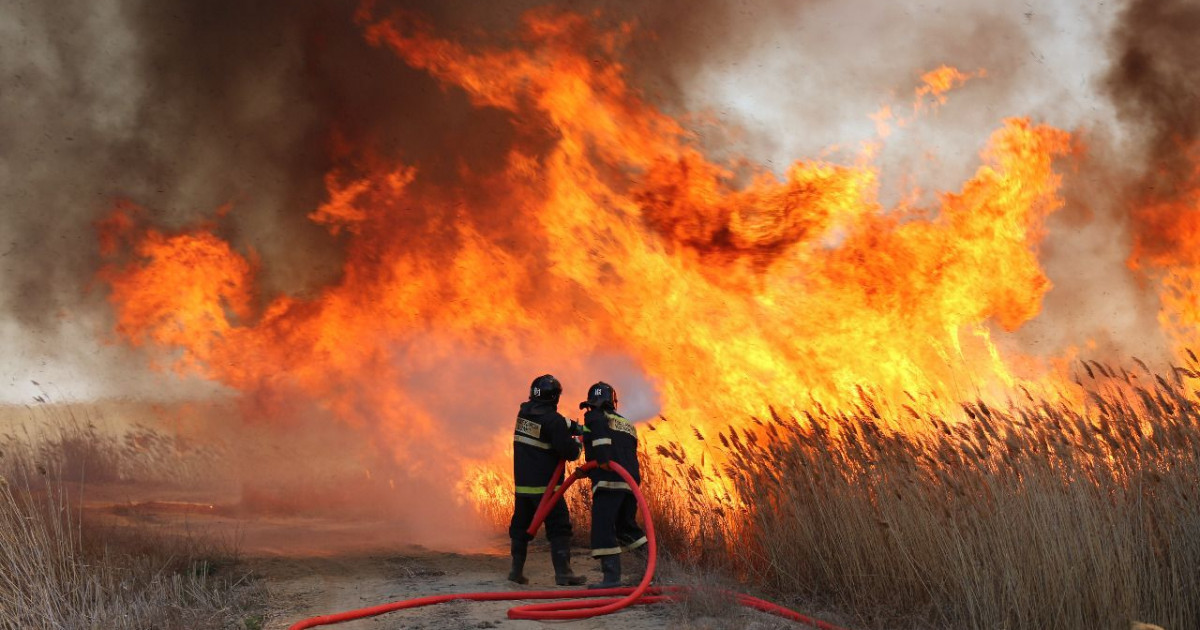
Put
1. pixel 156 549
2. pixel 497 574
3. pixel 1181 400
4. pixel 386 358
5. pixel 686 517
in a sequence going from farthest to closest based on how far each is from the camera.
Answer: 1. pixel 386 358
2. pixel 686 517
3. pixel 497 574
4. pixel 156 549
5. pixel 1181 400

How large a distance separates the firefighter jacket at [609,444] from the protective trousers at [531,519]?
1.89 ft

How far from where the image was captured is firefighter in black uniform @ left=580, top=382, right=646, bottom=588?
841cm

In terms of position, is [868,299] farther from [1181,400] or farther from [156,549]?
[156,549]

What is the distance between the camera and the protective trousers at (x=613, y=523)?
27.7 ft

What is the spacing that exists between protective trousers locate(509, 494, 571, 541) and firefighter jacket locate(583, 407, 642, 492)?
57 centimetres

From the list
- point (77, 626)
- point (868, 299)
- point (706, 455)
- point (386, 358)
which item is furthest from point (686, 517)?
point (386, 358)

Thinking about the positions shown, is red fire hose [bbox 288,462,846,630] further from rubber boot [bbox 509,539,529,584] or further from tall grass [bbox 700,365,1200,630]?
rubber boot [bbox 509,539,529,584]

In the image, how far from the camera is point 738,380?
11.7 m

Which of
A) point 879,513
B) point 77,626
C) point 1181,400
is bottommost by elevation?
point 77,626

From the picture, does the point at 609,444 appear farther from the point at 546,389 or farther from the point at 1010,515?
the point at 1010,515

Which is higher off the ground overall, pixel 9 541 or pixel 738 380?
pixel 738 380

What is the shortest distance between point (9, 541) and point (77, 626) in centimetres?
106

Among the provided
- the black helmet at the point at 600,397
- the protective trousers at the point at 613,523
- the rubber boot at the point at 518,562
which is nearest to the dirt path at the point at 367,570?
the rubber boot at the point at 518,562

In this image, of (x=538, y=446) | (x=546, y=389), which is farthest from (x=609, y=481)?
(x=546, y=389)
